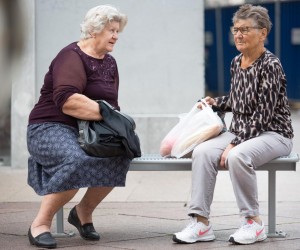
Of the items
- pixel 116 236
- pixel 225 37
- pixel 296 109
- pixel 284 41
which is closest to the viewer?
pixel 116 236

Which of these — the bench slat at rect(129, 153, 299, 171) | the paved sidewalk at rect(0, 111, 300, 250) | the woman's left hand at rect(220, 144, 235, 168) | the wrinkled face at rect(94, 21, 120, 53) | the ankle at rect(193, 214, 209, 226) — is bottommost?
the paved sidewalk at rect(0, 111, 300, 250)

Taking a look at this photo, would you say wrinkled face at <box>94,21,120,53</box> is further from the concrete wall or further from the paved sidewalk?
the concrete wall

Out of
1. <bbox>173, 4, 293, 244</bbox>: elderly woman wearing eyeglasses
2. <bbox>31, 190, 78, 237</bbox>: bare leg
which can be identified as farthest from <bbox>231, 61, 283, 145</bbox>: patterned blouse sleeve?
<bbox>31, 190, 78, 237</bbox>: bare leg

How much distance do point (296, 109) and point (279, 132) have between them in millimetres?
14725

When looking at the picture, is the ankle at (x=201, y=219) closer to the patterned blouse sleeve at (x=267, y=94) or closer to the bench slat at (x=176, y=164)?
the bench slat at (x=176, y=164)

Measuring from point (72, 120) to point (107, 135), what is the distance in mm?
309

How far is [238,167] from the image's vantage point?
4.03 meters

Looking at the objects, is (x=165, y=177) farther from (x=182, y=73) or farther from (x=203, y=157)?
(x=203, y=157)

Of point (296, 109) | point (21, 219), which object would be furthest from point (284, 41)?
point (21, 219)

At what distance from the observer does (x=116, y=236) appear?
4.46 m

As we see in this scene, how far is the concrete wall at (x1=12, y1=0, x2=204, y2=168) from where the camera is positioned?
25.6 feet

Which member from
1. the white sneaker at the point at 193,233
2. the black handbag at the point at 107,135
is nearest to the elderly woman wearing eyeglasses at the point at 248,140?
the white sneaker at the point at 193,233

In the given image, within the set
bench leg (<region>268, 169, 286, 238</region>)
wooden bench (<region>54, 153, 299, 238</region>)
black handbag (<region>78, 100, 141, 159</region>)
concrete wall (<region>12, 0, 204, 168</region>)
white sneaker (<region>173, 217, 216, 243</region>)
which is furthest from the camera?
concrete wall (<region>12, 0, 204, 168</region>)

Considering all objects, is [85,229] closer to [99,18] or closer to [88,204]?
[88,204]
